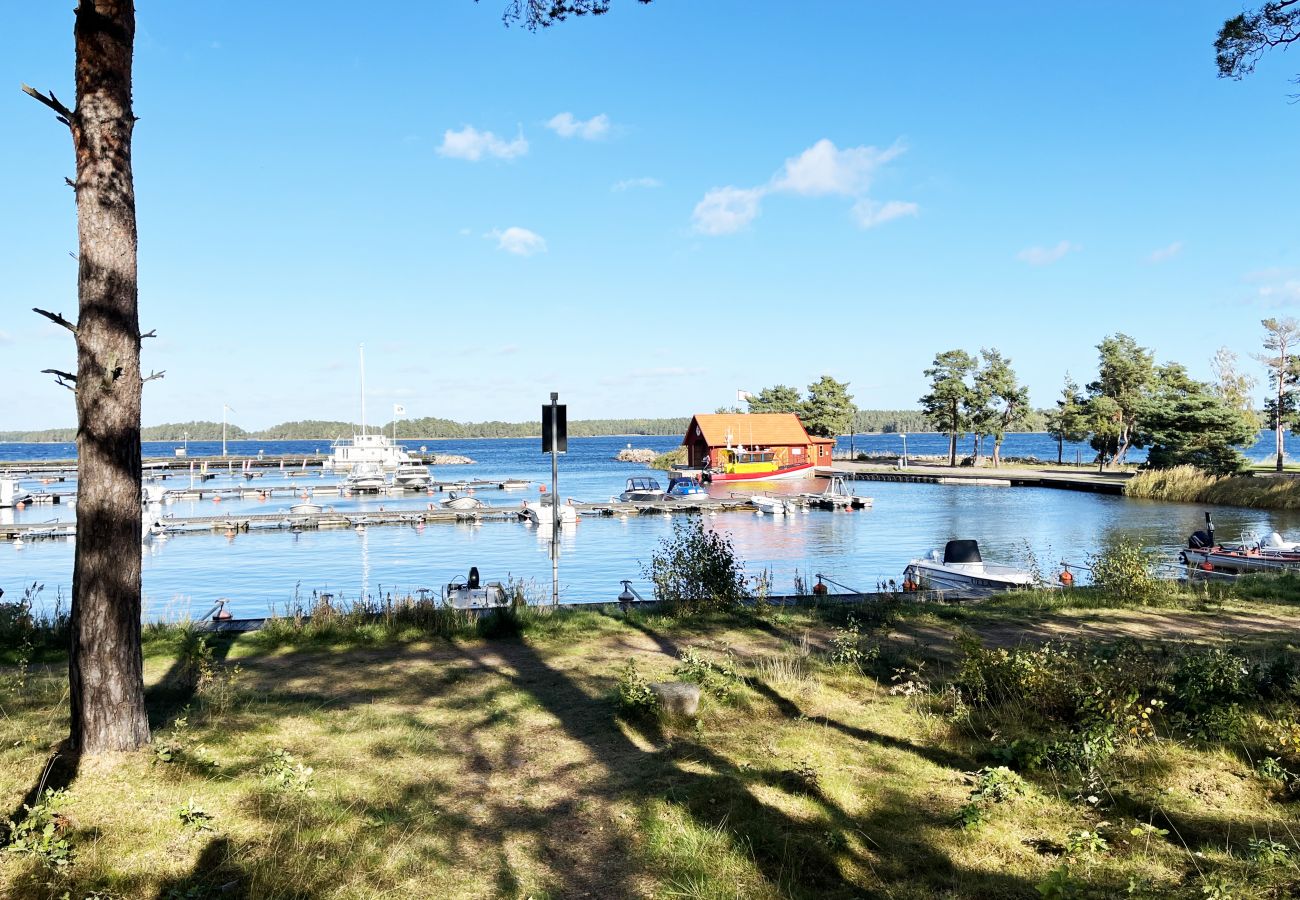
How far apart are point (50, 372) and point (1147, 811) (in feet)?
24.6

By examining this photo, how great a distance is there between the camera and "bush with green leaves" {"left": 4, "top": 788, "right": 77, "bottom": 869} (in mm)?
4180

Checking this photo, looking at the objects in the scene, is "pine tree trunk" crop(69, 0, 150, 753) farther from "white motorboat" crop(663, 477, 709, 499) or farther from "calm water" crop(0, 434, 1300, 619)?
"white motorboat" crop(663, 477, 709, 499)

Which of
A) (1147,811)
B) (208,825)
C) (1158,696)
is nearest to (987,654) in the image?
(1158,696)

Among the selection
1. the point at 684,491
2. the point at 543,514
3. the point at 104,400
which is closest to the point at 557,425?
the point at 104,400

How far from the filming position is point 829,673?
8.37m

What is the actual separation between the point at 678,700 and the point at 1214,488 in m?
48.6

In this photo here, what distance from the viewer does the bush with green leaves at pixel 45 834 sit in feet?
13.7

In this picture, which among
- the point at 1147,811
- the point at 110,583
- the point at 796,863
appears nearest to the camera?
the point at 796,863

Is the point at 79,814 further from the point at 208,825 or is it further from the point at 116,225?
the point at 116,225

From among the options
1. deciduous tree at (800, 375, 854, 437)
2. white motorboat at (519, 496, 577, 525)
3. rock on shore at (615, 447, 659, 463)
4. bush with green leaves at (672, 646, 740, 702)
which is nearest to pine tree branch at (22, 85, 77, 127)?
bush with green leaves at (672, 646, 740, 702)

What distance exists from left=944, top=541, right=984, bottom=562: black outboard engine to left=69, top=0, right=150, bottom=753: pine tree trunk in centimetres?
1810

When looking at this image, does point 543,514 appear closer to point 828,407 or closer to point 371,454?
point 371,454

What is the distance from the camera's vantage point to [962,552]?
2017 centimetres

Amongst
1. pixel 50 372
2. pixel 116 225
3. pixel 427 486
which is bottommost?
pixel 427 486
